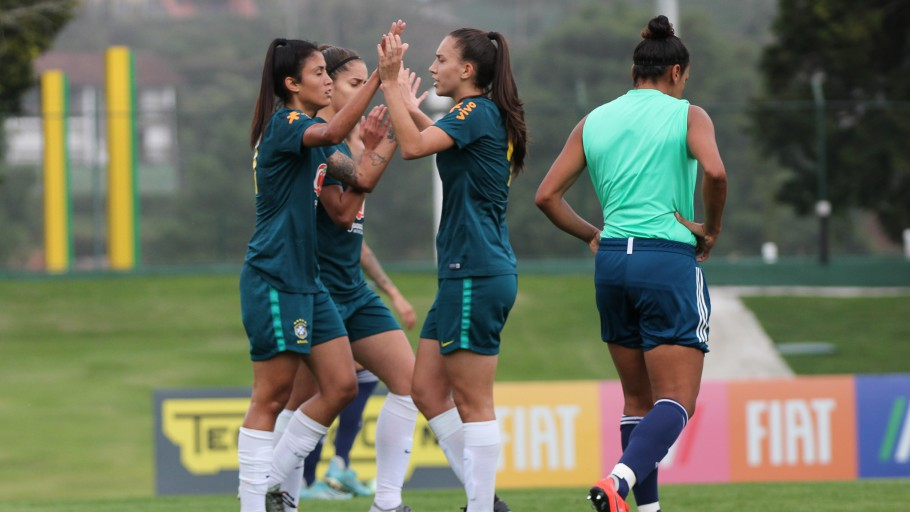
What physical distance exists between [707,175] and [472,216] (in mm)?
979

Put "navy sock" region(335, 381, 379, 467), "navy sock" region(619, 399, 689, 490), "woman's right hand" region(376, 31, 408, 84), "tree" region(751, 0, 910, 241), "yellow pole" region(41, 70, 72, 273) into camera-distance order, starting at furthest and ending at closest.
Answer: "yellow pole" region(41, 70, 72, 273)
"tree" region(751, 0, 910, 241)
"navy sock" region(335, 381, 379, 467)
"woman's right hand" region(376, 31, 408, 84)
"navy sock" region(619, 399, 689, 490)

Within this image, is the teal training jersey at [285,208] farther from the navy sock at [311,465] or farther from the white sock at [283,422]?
the navy sock at [311,465]

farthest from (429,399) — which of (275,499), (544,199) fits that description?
(544,199)

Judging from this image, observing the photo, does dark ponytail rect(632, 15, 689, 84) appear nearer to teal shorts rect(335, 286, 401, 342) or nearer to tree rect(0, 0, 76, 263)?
teal shorts rect(335, 286, 401, 342)

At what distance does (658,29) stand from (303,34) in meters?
62.4

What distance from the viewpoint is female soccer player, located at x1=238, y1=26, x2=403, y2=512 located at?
5.57m

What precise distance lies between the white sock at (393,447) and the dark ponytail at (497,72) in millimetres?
1288

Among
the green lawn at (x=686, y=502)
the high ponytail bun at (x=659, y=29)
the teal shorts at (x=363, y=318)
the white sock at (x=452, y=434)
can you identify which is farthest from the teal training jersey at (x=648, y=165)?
the green lawn at (x=686, y=502)

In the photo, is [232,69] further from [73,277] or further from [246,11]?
[73,277]

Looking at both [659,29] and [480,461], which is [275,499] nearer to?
[480,461]

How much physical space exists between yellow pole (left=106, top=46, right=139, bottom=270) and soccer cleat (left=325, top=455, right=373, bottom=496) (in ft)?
52.5

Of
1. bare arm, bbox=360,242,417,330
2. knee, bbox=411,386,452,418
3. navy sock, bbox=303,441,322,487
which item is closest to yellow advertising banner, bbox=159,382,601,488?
navy sock, bbox=303,441,322,487

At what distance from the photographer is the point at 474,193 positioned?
5.69 m

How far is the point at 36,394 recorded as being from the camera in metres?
17.3
